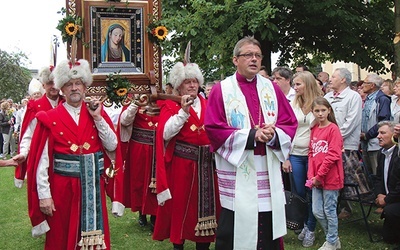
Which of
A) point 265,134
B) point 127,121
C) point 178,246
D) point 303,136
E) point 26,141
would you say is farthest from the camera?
point 127,121

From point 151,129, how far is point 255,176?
2.85m

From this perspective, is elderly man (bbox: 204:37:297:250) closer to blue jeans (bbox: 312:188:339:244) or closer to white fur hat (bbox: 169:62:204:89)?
white fur hat (bbox: 169:62:204:89)

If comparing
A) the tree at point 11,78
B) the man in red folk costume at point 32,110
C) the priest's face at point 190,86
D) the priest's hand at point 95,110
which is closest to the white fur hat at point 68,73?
the priest's hand at point 95,110

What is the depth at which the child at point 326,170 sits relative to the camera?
5539 millimetres

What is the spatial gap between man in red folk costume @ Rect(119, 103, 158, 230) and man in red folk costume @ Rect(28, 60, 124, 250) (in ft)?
7.07

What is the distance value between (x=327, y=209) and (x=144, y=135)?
8.75ft

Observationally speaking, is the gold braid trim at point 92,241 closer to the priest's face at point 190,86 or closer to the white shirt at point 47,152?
the white shirt at point 47,152

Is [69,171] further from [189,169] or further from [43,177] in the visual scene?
[189,169]

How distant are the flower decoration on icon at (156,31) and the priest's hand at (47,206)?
213cm

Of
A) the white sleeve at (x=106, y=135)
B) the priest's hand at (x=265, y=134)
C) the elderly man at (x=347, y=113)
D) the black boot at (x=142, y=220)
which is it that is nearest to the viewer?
the priest's hand at (x=265, y=134)

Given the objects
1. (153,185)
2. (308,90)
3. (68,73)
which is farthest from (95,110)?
(308,90)

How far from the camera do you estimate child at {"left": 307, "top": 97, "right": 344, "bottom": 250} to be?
554cm

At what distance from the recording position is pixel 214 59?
11891 mm

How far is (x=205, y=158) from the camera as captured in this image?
5383 mm
